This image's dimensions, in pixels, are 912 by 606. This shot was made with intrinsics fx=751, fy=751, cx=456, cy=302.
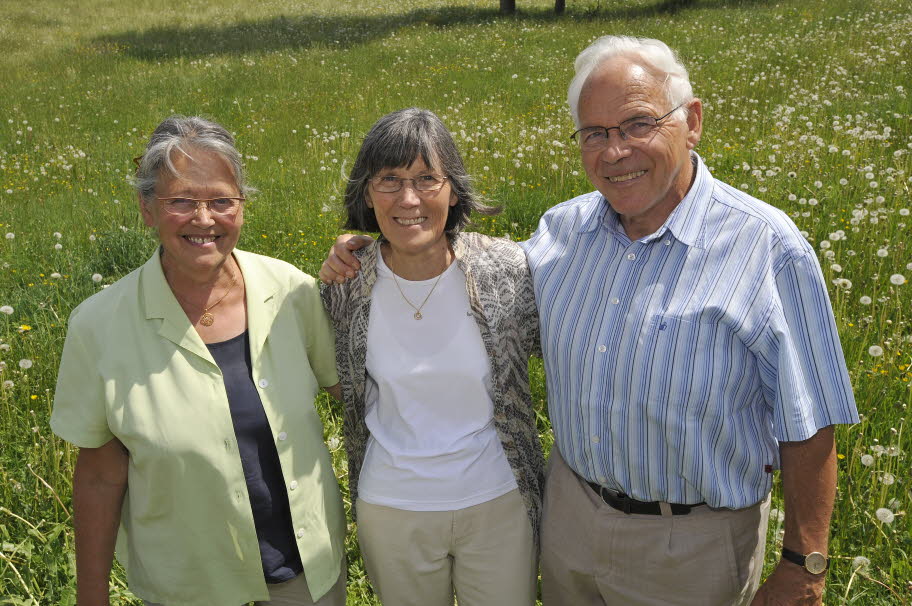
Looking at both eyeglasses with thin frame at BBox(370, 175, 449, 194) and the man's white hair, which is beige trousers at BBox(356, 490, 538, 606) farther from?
the man's white hair

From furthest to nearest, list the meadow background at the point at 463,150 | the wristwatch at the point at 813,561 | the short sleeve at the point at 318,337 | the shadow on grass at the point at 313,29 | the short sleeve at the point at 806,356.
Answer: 1. the shadow on grass at the point at 313,29
2. the meadow background at the point at 463,150
3. the short sleeve at the point at 318,337
4. the wristwatch at the point at 813,561
5. the short sleeve at the point at 806,356

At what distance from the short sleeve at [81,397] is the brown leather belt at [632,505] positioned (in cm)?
170

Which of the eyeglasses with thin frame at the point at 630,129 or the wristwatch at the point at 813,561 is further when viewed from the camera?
the eyeglasses with thin frame at the point at 630,129

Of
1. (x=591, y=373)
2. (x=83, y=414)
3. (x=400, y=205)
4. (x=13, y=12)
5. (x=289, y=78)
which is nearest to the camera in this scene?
(x=83, y=414)

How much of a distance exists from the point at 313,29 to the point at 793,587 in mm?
23523

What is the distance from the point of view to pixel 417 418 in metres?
2.73

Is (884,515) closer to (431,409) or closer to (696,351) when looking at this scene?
(696,351)

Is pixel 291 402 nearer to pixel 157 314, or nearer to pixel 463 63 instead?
pixel 157 314

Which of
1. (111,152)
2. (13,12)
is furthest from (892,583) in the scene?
(13,12)

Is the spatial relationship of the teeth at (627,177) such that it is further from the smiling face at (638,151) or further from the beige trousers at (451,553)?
the beige trousers at (451,553)

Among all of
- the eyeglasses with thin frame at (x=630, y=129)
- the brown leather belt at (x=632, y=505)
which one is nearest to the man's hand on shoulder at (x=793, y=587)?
the brown leather belt at (x=632, y=505)

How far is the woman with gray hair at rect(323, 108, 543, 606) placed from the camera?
271cm

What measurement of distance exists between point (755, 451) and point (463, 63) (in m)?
13.3

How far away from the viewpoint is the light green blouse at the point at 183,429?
2.40m
